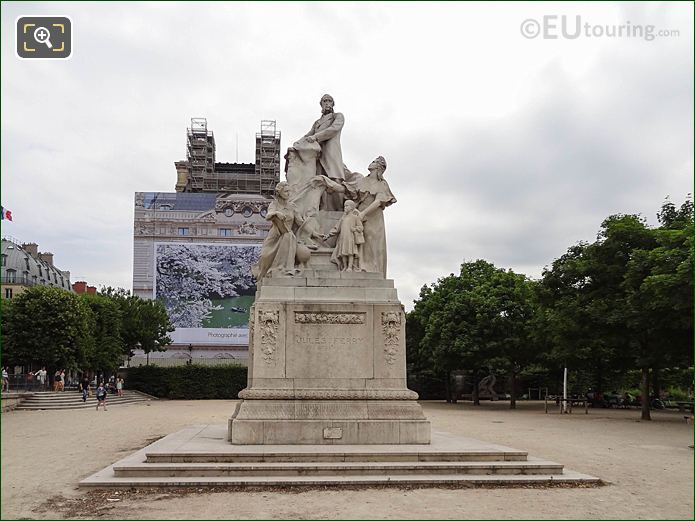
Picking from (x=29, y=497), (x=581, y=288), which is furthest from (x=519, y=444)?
(x=581, y=288)

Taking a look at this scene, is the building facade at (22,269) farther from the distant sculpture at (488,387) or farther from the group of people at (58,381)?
the distant sculpture at (488,387)

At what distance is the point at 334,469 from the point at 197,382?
4587 cm

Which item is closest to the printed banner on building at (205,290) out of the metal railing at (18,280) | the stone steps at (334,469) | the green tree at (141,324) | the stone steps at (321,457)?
the green tree at (141,324)

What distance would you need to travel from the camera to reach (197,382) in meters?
55.3

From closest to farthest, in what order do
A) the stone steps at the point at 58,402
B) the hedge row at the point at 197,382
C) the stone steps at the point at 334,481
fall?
1. the stone steps at the point at 334,481
2. the stone steps at the point at 58,402
3. the hedge row at the point at 197,382

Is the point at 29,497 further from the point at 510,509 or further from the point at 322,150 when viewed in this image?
the point at 322,150


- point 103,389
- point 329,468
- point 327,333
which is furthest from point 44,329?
point 329,468

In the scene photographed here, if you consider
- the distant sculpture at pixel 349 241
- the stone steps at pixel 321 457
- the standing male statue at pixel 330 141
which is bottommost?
the stone steps at pixel 321 457

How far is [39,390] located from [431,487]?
1533 inches

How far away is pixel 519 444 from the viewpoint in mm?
18750

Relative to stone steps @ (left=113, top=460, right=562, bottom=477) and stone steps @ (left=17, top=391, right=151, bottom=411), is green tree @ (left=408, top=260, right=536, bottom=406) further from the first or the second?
stone steps @ (left=113, top=460, right=562, bottom=477)

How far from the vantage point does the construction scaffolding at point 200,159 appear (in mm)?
87869

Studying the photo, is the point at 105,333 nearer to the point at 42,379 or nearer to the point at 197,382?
the point at 42,379

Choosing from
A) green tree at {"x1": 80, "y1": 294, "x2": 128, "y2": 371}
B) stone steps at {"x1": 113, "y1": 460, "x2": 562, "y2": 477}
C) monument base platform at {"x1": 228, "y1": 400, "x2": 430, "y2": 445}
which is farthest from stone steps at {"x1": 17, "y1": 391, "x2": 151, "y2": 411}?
stone steps at {"x1": 113, "y1": 460, "x2": 562, "y2": 477}
